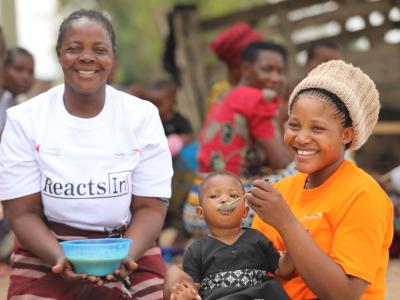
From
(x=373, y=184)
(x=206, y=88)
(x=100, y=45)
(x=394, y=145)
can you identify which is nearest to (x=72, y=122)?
(x=100, y=45)

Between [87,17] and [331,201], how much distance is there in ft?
4.17

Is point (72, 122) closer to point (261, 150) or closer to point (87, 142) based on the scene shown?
point (87, 142)

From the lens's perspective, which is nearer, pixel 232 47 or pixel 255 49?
pixel 255 49

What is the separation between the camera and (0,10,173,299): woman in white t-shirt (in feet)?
10.6

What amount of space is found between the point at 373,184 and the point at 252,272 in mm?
539

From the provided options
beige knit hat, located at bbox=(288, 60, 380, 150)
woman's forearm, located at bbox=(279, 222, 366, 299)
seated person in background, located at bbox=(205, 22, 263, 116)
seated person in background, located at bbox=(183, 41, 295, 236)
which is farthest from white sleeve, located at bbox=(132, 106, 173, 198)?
seated person in background, located at bbox=(205, 22, 263, 116)

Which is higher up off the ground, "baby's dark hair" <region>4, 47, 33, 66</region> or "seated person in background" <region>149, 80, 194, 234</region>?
"baby's dark hair" <region>4, 47, 33, 66</region>

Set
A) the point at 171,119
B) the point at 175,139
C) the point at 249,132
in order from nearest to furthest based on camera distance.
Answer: the point at 249,132
the point at 175,139
the point at 171,119

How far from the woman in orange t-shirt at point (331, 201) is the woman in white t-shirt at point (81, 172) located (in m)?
0.64

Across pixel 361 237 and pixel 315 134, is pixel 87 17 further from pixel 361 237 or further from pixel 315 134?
pixel 361 237

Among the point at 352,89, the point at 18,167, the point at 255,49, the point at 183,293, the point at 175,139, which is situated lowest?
the point at 175,139

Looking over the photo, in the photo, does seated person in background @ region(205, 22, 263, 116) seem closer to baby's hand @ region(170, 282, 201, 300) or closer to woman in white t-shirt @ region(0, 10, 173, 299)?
woman in white t-shirt @ region(0, 10, 173, 299)

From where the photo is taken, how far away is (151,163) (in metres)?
3.41

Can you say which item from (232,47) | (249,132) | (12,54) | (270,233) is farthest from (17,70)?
(270,233)
